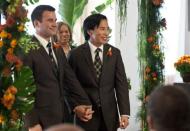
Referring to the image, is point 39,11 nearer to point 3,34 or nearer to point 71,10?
point 3,34

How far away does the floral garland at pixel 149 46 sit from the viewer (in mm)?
4371

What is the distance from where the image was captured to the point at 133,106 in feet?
20.6

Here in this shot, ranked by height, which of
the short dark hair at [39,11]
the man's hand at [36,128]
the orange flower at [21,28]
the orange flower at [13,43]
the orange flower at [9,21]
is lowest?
the man's hand at [36,128]

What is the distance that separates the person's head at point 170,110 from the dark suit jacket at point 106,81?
205 centimetres

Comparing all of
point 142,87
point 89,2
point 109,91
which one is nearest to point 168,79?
point 89,2

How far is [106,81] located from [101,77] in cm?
6

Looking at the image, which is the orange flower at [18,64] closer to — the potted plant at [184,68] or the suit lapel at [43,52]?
the suit lapel at [43,52]

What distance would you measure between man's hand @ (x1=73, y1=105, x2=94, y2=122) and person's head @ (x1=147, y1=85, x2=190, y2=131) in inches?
75.6

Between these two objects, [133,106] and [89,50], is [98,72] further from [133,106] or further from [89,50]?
[133,106]

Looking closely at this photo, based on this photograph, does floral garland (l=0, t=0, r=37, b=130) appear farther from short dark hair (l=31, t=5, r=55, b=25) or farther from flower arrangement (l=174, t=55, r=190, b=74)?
flower arrangement (l=174, t=55, r=190, b=74)

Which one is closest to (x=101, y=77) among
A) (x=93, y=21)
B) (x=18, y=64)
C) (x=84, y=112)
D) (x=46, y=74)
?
(x=84, y=112)

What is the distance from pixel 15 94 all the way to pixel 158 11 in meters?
2.27

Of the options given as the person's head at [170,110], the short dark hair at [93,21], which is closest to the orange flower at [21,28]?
the person's head at [170,110]

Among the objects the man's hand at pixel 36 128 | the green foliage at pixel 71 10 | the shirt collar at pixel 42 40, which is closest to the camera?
the man's hand at pixel 36 128
